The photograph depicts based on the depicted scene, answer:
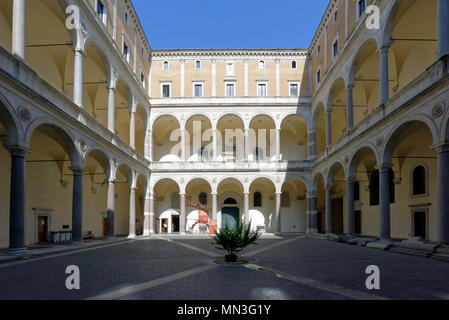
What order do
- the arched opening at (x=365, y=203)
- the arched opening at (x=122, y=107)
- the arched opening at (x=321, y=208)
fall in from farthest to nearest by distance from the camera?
1. the arched opening at (x=321, y=208)
2. the arched opening at (x=122, y=107)
3. the arched opening at (x=365, y=203)

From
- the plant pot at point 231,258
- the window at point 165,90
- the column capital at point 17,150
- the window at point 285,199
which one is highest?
the window at point 165,90

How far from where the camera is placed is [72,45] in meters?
15.1

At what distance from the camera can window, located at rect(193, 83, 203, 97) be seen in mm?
30248

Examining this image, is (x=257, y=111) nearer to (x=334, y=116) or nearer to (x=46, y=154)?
(x=334, y=116)

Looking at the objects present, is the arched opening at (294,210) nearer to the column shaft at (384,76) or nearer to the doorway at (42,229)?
the column shaft at (384,76)

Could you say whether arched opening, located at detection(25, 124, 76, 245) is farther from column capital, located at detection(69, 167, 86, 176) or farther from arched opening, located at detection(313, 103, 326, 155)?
arched opening, located at detection(313, 103, 326, 155)

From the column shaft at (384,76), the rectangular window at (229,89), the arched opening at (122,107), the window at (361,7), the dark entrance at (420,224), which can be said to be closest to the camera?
the column shaft at (384,76)

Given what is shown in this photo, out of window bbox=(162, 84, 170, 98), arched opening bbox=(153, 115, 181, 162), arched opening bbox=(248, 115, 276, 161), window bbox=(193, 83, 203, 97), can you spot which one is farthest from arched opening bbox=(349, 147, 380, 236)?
window bbox=(162, 84, 170, 98)

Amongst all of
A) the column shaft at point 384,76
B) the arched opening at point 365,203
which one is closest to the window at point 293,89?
the arched opening at point 365,203

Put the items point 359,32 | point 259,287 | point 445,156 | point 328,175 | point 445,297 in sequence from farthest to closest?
point 328,175 < point 359,32 < point 445,156 < point 259,287 < point 445,297

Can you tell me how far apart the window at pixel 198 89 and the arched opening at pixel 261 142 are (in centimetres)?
622

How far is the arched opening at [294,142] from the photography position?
31734mm

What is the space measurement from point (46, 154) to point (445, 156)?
2016cm

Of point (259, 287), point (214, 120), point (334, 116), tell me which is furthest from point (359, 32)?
point (259, 287)
